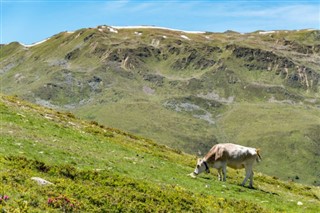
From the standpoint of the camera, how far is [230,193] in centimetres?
2789

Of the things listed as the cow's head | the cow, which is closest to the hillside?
the cow's head

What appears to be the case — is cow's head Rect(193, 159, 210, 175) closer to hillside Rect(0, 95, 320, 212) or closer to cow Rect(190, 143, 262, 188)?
cow Rect(190, 143, 262, 188)

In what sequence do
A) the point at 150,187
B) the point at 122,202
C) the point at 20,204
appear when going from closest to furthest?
the point at 20,204
the point at 122,202
the point at 150,187

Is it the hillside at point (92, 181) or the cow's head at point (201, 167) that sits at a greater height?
the hillside at point (92, 181)

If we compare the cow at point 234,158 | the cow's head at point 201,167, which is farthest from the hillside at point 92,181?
the cow at point 234,158

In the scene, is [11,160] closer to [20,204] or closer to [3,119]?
[20,204]

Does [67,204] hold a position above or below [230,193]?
above

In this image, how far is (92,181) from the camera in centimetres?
2020

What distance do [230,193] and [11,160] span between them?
1456cm

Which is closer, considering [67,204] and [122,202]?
[67,204]

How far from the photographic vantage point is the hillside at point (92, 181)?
Answer: 15.7m

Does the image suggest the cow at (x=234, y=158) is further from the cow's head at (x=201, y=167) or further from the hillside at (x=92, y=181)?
the hillside at (x=92, y=181)

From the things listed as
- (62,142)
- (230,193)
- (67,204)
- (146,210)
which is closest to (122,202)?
(146,210)

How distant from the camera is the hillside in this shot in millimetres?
15727
